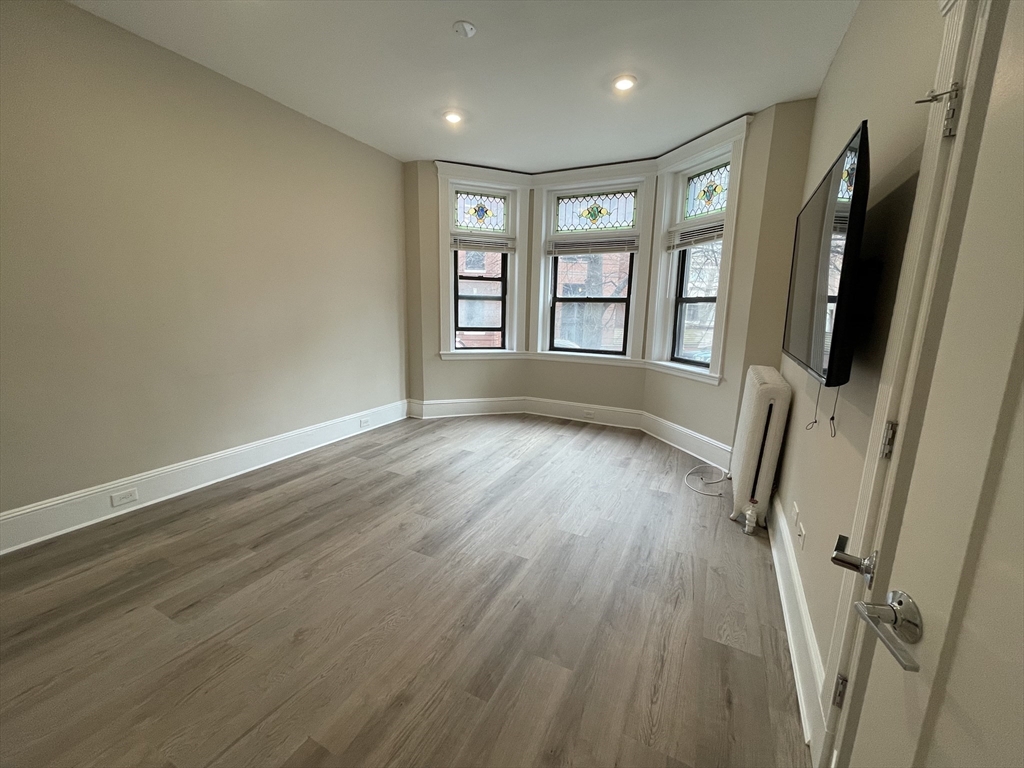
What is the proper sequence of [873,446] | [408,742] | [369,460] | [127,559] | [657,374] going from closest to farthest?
[873,446], [408,742], [127,559], [369,460], [657,374]

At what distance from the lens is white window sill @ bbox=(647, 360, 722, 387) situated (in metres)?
3.56

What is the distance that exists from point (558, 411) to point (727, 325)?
7.30 feet

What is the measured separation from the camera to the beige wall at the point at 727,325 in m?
2.97

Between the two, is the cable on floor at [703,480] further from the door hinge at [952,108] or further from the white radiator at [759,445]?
the door hinge at [952,108]

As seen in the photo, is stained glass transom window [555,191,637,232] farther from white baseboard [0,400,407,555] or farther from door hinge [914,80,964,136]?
door hinge [914,80,964,136]

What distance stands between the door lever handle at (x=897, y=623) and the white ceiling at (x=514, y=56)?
2.67 meters

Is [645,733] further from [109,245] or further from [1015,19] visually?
[109,245]

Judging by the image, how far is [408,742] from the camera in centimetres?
129

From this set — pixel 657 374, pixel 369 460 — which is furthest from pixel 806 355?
pixel 369 460

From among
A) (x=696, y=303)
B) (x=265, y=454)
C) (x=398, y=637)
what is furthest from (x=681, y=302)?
(x=265, y=454)

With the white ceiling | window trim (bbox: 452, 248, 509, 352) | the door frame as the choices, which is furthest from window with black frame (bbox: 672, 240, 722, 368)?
the door frame

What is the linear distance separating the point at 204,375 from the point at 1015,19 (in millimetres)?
3755

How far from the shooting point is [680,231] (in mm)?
3961

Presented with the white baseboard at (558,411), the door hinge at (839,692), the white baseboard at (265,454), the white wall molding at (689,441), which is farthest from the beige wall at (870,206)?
the white baseboard at (558,411)
